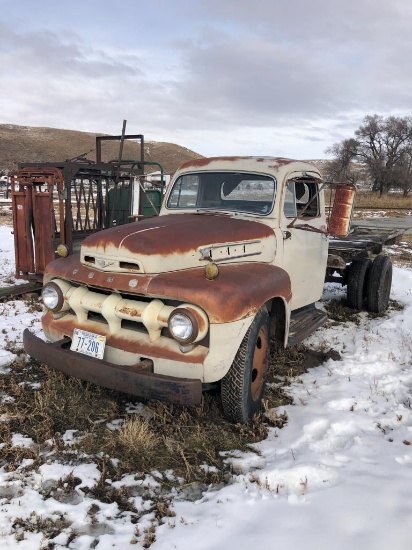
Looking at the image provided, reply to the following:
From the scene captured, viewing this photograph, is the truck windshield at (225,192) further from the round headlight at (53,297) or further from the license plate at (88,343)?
the license plate at (88,343)

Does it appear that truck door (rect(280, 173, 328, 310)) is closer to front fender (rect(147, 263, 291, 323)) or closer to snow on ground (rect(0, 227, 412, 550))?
front fender (rect(147, 263, 291, 323))

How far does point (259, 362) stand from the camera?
12.1ft

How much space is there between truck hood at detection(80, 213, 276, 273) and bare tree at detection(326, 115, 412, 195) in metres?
55.7

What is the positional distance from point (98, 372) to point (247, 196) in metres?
2.35

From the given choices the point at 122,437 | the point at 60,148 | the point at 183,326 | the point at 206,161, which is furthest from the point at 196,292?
the point at 60,148

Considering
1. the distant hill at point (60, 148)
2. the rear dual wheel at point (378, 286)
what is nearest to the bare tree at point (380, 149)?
the distant hill at point (60, 148)

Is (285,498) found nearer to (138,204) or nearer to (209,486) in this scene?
(209,486)

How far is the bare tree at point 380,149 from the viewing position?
185 feet

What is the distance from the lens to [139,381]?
297cm

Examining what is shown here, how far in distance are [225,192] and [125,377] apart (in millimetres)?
2374

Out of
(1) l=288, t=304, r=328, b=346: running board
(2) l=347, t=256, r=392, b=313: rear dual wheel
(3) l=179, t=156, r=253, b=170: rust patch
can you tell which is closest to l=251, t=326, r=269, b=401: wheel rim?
(1) l=288, t=304, r=328, b=346: running board

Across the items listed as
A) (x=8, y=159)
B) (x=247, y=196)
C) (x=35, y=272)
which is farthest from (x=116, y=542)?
(x=8, y=159)

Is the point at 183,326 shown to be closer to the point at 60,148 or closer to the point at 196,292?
the point at 196,292

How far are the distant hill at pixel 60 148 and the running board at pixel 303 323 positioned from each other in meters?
63.2
